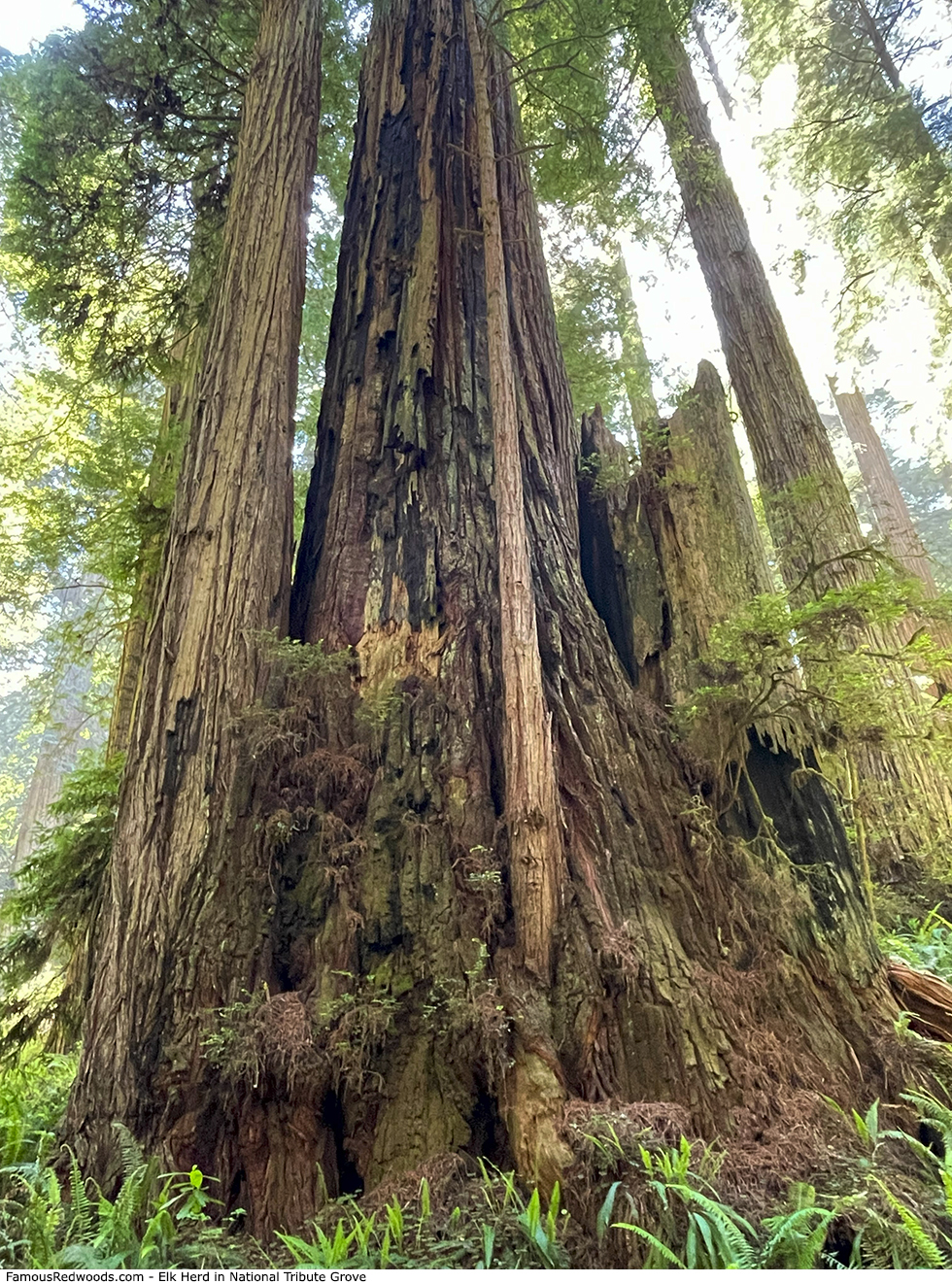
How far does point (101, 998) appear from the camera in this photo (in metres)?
2.56

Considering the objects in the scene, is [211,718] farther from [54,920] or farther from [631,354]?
[631,354]

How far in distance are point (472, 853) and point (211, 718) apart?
1.24m

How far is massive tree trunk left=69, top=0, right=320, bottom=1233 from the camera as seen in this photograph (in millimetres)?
2348

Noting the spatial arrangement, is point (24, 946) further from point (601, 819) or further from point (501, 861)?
point (601, 819)

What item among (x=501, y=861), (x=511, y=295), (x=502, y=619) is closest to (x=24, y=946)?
(x=501, y=861)

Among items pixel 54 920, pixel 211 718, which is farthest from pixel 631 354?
pixel 54 920

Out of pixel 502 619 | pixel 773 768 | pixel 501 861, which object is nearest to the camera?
pixel 501 861

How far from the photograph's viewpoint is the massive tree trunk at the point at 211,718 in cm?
235

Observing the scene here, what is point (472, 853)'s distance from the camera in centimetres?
274

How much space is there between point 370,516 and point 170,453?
7.84 ft

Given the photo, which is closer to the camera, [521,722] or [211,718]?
[521,722]

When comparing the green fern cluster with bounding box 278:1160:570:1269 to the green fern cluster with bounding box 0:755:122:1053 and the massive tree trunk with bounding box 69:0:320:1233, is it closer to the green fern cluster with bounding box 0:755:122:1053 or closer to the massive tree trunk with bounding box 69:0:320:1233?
the massive tree trunk with bounding box 69:0:320:1233

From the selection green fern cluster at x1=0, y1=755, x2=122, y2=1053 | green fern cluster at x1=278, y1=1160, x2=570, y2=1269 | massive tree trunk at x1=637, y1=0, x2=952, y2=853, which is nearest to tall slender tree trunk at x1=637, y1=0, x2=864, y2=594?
massive tree trunk at x1=637, y1=0, x2=952, y2=853

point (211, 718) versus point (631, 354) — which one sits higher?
point (631, 354)
